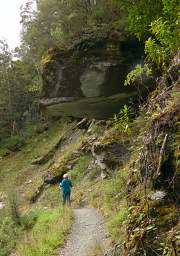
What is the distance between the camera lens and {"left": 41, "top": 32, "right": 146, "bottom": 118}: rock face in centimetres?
1745

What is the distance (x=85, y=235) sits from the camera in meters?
11.6

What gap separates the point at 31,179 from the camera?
1220 inches

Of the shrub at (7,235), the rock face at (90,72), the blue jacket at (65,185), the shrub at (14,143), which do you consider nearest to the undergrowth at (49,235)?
the shrub at (7,235)

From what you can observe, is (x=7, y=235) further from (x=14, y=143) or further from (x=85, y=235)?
(x=14, y=143)

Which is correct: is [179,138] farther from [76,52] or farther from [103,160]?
[103,160]

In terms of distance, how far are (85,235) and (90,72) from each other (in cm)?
784

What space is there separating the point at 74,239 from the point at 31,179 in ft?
65.4

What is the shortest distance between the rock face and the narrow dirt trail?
5.57 m

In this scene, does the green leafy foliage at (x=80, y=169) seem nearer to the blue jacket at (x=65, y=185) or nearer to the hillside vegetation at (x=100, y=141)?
the hillside vegetation at (x=100, y=141)

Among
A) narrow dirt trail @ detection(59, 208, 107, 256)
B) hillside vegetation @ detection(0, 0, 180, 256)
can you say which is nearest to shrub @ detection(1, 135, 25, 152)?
hillside vegetation @ detection(0, 0, 180, 256)

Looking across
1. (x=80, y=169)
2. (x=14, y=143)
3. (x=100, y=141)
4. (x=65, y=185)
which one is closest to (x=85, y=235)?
(x=65, y=185)

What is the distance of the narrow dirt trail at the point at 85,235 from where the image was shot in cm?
1021

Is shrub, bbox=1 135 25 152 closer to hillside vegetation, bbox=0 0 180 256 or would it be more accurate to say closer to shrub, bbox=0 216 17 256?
hillside vegetation, bbox=0 0 180 256

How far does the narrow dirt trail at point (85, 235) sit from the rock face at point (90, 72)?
5566mm
